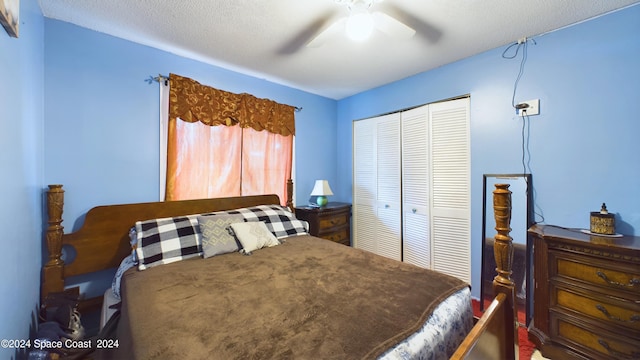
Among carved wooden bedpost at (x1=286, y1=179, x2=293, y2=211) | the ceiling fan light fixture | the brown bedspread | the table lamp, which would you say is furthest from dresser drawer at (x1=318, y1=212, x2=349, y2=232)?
the ceiling fan light fixture

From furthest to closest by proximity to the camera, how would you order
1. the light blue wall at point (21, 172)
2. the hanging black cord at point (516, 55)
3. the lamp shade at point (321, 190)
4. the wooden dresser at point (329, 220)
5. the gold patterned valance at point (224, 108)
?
1. the lamp shade at point (321, 190)
2. the wooden dresser at point (329, 220)
3. the gold patterned valance at point (224, 108)
4. the hanging black cord at point (516, 55)
5. the light blue wall at point (21, 172)

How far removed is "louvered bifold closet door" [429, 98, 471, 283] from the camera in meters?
2.43

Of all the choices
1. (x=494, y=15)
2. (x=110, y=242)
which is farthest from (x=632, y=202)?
(x=110, y=242)

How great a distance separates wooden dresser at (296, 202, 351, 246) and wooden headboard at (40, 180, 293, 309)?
1338 millimetres

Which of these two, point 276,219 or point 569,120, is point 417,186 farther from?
point 276,219

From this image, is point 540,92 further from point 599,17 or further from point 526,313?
point 526,313

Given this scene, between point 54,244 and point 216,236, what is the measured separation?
1038 mm

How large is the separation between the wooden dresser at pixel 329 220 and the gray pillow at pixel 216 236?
110cm

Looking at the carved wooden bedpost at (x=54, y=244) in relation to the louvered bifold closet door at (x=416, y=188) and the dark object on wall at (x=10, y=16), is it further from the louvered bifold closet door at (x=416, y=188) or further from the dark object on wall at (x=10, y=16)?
the louvered bifold closet door at (x=416, y=188)

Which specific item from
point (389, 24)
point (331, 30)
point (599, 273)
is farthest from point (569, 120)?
point (331, 30)

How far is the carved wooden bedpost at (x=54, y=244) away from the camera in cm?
162

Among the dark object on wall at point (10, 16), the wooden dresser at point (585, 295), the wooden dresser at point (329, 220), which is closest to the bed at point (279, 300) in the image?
the wooden dresser at point (585, 295)

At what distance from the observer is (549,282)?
1.68 metres

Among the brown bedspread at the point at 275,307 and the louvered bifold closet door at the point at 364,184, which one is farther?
the louvered bifold closet door at the point at 364,184
